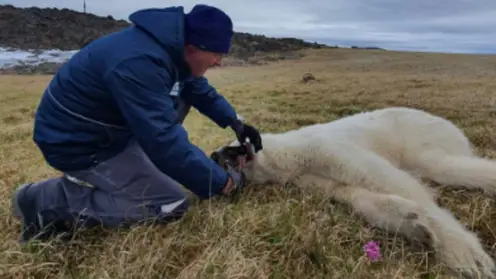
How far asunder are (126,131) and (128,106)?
563 mm

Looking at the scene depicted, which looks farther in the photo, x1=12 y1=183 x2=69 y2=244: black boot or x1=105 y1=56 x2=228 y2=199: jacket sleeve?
x1=12 y1=183 x2=69 y2=244: black boot

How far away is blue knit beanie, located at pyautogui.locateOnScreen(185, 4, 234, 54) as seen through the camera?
332 cm

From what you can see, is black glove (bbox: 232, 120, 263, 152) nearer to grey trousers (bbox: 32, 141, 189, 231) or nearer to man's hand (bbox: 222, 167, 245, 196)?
man's hand (bbox: 222, 167, 245, 196)

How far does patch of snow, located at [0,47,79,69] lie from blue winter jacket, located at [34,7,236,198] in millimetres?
22936

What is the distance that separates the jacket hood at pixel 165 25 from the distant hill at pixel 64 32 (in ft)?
91.6

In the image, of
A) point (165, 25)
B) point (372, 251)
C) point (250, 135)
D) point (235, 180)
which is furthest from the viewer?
point (250, 135)

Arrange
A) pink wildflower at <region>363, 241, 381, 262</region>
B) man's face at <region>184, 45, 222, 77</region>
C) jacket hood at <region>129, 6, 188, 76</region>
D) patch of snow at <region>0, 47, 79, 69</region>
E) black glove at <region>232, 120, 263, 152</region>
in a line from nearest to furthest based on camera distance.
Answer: pink wildflower at <region>363, 241, 381, 262</region> < jacket hood at <region>129, 6, 188, 76</region> < man's face at <region>184, 45, 222, 77</region> < black glove at <region>232, 120, 263, 152</region> < patch of snow at <region>0, 47, 79, 69</region>

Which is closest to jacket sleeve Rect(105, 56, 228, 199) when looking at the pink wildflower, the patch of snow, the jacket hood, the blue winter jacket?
the blue winter jacket

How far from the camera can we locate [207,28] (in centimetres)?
331

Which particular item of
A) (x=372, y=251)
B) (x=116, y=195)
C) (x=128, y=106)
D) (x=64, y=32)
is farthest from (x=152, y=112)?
(x=64, y=32)

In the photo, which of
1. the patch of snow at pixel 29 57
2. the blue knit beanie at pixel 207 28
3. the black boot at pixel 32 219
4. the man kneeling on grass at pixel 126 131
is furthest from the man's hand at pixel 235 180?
the patch of snow at pixel 29 57

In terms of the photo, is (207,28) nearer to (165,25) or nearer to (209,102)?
(165,25)

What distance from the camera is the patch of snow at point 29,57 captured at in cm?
2520

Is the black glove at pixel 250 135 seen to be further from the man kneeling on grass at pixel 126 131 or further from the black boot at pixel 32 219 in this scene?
the black boot at pixel 32 219
